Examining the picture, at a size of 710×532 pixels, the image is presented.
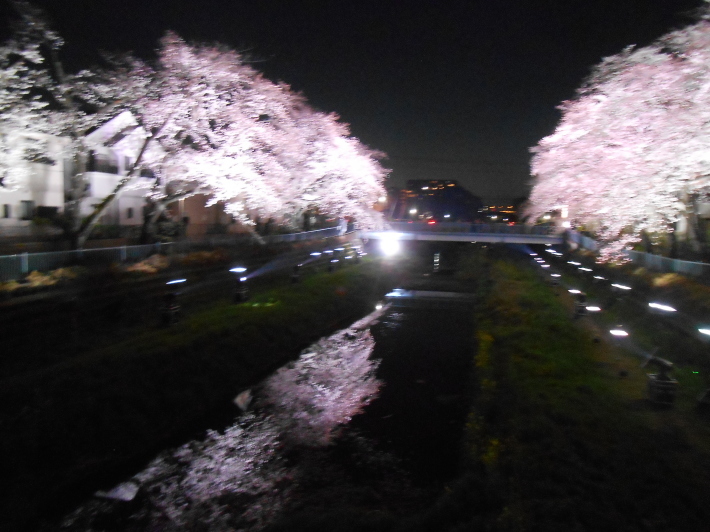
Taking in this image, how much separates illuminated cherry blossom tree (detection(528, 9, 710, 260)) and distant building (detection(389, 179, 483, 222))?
2850 inches

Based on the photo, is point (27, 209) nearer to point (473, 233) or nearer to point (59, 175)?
point (59, 175)

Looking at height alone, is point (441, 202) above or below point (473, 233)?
above

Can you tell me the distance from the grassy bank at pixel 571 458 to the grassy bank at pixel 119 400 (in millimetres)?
4785

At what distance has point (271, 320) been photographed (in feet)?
48.9

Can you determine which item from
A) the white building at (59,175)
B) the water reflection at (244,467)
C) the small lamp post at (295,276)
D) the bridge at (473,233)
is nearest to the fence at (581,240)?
the bridge at (473,233)

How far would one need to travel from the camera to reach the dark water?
8.50 meters

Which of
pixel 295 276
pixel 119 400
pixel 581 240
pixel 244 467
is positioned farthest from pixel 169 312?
pixel 581 240

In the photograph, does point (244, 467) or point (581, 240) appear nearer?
point (244, 467)

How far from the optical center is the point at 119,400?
8898mm

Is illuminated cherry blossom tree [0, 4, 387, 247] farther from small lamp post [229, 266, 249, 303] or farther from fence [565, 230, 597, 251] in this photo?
fence [565, 230, 597, 251]

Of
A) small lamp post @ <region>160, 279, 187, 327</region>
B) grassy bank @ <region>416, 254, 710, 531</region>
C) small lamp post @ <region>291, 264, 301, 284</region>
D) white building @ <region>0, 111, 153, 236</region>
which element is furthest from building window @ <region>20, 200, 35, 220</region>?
grassy bank @ <region>416, 254, 710, 531</region>

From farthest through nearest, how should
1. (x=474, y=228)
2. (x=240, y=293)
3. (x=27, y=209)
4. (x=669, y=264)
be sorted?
(x=474, y=228) → (x=27, y=209) → (x=240, y=293) → (x=669, y=264)

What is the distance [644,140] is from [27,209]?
966 inches

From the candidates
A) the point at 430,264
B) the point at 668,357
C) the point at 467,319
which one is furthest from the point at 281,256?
the point at 668,357
